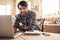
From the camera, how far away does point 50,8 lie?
450 cm

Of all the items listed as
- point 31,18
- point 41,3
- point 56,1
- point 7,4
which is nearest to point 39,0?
point 41,3

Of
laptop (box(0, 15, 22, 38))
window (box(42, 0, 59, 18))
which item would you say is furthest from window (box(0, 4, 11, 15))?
laptop (box(0, 15, 22, 38))

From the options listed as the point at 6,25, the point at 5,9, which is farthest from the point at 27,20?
the point at 5,9

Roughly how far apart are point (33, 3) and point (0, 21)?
377cm

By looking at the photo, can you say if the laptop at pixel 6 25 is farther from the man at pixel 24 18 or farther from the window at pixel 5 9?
the window at pixel 5 9

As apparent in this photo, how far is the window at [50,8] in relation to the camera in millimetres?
4359

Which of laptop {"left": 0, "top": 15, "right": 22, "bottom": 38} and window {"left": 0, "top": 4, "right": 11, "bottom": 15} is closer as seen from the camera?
laptop {"left": 0, "top": 15, "right": 22, "bottom": 38}

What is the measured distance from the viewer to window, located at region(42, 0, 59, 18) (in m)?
4.36

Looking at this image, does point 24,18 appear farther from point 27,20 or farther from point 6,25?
point 6,25

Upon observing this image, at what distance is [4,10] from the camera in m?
6.18

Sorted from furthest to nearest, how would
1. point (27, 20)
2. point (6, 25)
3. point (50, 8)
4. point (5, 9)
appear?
point (5, 9) < point (50, 8) < point (27, 20) < point (6, 25)

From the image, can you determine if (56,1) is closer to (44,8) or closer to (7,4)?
(44,8)

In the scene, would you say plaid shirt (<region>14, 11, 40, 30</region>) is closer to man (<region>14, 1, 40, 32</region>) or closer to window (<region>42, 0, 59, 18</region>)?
man (<region>14, 1, 40, 32</region>)

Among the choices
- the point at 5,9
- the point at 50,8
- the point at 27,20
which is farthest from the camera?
the point at 5,9
